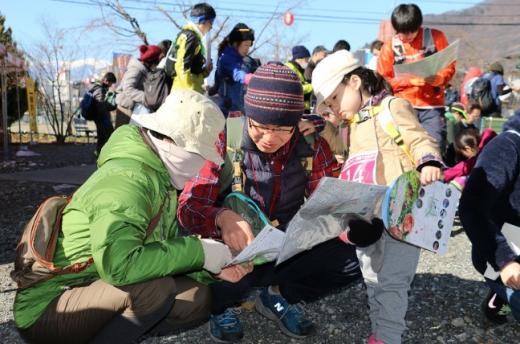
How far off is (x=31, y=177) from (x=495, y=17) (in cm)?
12482

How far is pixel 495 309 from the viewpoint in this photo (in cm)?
262

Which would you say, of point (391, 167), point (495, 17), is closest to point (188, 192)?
point (391, 167)

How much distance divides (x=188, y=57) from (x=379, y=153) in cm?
226

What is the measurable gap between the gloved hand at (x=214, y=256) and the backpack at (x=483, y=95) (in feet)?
22.5

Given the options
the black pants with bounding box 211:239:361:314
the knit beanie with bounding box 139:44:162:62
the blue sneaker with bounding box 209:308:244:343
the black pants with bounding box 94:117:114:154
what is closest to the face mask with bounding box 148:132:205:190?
the black pants with bounding box 211:239:361:314

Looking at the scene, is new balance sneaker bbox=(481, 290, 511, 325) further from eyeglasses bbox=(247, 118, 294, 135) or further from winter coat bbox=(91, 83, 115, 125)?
winter coat bbox=(91, 83, 115, 125)

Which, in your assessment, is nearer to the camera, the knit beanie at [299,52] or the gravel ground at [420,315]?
the gravel ground at [420,315]

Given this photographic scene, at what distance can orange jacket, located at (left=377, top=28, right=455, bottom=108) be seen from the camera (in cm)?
377

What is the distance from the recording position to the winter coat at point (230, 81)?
4.77 meters

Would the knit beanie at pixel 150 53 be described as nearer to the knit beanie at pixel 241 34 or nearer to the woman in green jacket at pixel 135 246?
the knit beanie at pixel 241 34

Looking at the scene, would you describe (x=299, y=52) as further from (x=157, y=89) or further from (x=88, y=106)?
(x=88, y=106)

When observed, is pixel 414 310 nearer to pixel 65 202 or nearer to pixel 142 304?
pixel 142 304

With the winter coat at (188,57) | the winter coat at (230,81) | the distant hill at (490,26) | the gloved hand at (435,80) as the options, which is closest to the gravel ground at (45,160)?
the winter coat at (230,81)

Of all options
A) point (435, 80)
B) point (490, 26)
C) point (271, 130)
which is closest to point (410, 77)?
point (435, 80)
